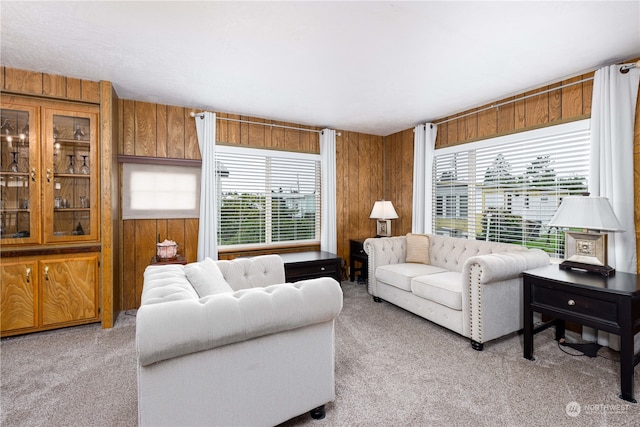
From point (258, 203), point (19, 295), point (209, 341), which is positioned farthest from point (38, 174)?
point (209, 341)

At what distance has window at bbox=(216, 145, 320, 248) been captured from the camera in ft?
13.8

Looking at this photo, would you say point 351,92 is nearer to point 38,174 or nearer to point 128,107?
point 128,107

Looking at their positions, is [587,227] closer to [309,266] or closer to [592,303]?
[592,303]

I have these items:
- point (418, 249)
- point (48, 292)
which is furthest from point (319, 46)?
point (48, 292)

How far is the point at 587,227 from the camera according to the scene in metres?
2.33

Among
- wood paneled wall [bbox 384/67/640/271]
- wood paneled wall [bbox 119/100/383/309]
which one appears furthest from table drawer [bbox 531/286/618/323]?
wood paneled wall [bbox 119/100/383/309]

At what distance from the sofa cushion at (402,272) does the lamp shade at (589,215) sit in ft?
4.72

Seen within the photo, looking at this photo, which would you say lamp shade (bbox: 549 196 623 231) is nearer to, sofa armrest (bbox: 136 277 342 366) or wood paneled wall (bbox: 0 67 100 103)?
sofa armrest (bbox: 136 277 342 366)

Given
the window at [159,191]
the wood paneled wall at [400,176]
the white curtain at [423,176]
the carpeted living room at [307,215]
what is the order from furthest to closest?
the wood paneled wall at [400,176], the white curtain at [423,176], the window at [159,191], the carpeted living room at [307,215]

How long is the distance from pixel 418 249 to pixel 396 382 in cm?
217

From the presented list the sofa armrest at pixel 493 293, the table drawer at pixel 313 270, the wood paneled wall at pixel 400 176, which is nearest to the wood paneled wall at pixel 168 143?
the table drawer at pixel 313 270

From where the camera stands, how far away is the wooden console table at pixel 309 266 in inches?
149

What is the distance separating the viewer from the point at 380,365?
239 centimetres

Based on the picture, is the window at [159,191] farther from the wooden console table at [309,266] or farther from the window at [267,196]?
the wooden console table at [309,266]
